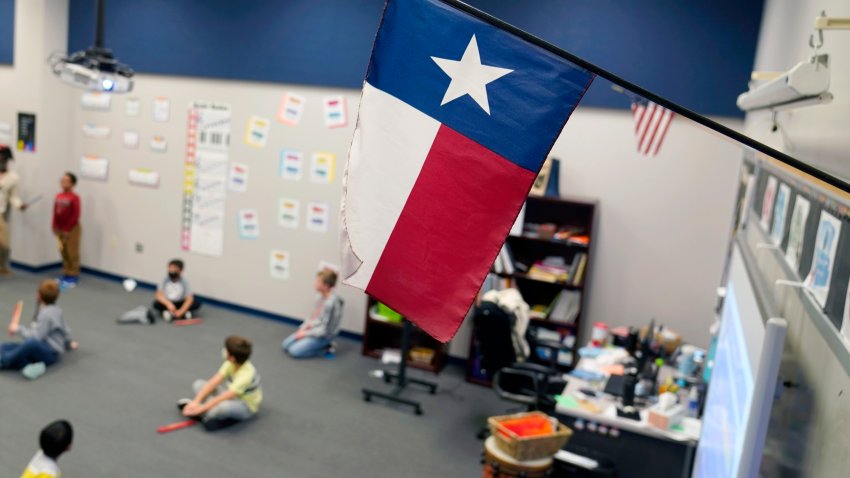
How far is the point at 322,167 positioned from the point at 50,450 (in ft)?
13.3

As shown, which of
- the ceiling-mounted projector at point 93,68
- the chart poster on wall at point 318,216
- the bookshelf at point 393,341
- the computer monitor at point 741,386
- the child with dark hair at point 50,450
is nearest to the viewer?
the computer monitor at point 741,386

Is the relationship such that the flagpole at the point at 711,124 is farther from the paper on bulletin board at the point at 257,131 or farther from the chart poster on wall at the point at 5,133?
the chart poster on wall at the point at 5,133

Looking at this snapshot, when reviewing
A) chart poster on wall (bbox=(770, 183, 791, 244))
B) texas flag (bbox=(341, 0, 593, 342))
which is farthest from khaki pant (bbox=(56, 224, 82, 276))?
chart poster on wall (bbox=(770, 183, 791, 244))

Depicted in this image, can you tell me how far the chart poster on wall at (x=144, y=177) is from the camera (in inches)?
311

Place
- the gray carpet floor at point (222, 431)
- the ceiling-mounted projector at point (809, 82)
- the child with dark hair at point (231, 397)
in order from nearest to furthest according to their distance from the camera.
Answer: the ceiling-mounted projector at point (809, 82) < the gray carpet floor at point (222, 431) < the child with dark hair at point (231, 397)

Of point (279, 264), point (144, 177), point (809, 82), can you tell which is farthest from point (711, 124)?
point (144, 177)

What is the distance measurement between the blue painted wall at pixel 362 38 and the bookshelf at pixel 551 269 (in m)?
0.97

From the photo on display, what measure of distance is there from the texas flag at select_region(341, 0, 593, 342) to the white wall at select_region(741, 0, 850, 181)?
2.48 feet

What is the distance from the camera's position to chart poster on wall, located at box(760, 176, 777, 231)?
3.01 m

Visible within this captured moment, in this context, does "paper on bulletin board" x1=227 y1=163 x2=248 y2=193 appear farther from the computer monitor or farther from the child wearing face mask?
the computer monitor

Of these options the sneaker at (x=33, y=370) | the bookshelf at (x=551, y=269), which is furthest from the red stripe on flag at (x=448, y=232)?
the sneaker at (x=33, y=370)

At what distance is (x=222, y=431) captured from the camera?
476cm

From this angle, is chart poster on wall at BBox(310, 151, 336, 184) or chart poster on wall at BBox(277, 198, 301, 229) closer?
chart poster on wall at BBox(310, 151, 336, 184)

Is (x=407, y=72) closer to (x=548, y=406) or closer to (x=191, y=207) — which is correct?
(x=548, y=406)
